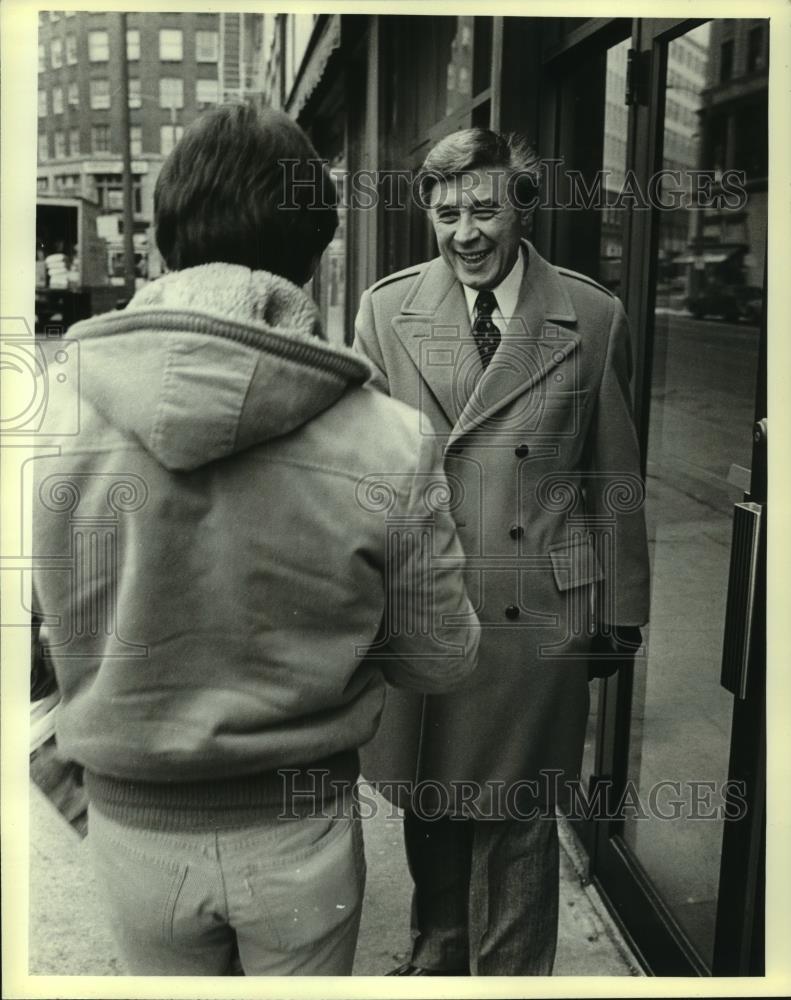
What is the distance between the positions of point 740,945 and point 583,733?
529 mm

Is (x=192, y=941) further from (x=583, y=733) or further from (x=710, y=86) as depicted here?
(x=710, y=86)

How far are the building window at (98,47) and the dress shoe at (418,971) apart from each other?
6.95ft

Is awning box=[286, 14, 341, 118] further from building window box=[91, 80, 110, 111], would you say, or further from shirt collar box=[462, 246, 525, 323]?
shirt collar box=[462, 246, 525, 323]

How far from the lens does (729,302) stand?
2389 millimetres

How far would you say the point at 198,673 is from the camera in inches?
67.9

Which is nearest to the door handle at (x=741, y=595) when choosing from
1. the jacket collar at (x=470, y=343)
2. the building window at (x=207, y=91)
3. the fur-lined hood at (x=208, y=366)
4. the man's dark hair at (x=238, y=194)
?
the jacket collar at (x=470, y=343)

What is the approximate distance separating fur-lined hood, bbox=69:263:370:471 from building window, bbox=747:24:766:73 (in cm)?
120

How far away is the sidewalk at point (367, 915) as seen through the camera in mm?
2332

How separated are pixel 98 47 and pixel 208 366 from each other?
1175 mm

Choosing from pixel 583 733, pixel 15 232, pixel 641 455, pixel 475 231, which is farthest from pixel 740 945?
pixel 15 232

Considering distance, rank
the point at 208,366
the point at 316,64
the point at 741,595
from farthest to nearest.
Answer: the point at 316,64 → the point at 741,595 → the point at 208,366

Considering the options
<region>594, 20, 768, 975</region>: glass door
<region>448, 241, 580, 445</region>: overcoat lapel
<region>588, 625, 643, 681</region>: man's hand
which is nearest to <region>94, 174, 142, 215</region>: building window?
<region>448, 241, 580, 445</region>: overcoat lapel

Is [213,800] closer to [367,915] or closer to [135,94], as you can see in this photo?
[367,915]

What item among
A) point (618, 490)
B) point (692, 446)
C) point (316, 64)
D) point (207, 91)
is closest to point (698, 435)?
point (692, 446)
